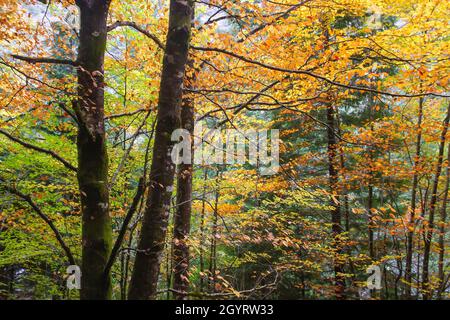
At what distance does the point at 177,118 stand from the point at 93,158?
75 cm

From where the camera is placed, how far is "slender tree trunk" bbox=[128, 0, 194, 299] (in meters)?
2.31

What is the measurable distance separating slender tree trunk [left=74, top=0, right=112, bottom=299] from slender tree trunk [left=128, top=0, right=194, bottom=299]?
0.30 meters

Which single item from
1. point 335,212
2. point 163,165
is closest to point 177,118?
point 163,165

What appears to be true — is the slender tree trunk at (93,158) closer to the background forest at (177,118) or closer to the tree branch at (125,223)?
the background forest at (177,118)

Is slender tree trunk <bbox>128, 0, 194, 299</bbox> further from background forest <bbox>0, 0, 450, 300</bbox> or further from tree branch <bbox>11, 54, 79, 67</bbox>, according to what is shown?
tree branch <bbox>11, 54, 79, 67</bbox>

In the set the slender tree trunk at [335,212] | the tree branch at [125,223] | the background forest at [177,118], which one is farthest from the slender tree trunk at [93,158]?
the slender tree trunk at [335,212]

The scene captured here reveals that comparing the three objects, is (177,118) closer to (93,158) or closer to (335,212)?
(93,158)

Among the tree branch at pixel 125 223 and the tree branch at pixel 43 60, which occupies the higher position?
the tree branch at pixel 43 60

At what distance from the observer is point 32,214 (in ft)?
25.7

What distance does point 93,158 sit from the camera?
2.37 meters

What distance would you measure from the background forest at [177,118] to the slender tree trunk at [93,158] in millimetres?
11

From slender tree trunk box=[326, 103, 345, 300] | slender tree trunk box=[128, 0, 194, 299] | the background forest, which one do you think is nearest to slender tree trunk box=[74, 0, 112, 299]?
the background forest

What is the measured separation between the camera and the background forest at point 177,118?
2391mm
